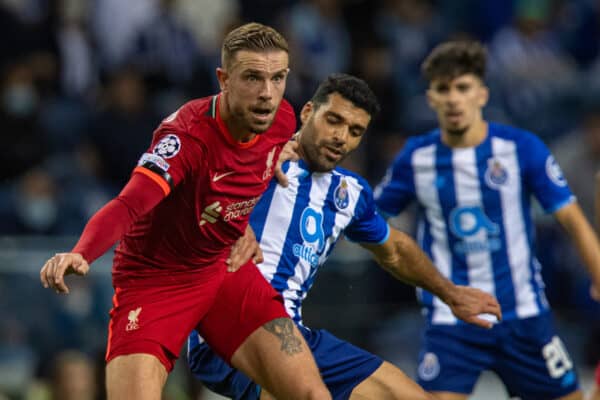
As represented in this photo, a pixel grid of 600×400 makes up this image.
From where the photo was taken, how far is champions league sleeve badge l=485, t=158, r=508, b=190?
639cm

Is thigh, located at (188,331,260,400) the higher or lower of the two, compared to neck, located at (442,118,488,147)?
lower

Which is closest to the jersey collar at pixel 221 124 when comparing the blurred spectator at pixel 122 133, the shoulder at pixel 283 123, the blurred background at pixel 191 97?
the shoulder at pixel 283 123

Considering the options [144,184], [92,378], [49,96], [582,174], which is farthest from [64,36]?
[144,184]

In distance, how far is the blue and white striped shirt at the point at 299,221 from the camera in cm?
541

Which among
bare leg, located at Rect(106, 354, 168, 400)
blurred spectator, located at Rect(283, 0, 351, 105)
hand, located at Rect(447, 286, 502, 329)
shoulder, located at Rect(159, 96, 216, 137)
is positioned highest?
shoulder, located at Rect(159, 96, 216, 137)

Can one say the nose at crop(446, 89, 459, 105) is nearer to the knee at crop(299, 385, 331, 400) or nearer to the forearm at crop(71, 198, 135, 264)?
the knee at crop(299, 385, 331, 400)

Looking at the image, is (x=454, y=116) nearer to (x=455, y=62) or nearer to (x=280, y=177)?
(x=455, y=62)

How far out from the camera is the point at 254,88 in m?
4.79

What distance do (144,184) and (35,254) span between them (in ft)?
13.2

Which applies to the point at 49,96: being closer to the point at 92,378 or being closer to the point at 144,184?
the point at 92,378

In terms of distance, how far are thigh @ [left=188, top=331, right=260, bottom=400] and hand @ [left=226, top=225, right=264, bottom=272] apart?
47 cm

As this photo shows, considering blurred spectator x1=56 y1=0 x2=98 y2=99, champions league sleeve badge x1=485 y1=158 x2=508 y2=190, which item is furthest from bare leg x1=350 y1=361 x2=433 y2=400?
blurred spectator x1=56 y1=0 x2=98 y2=99

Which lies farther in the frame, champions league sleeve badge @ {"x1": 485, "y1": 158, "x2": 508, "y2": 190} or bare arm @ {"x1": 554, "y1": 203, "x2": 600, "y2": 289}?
champions league sleeve badge @ {"x1": 485, "y1": 158, "x2": 508, "y2": 190}

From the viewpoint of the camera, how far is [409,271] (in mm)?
5719
